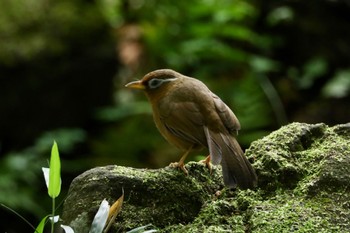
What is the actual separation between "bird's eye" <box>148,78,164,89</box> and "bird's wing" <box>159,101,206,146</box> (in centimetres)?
23

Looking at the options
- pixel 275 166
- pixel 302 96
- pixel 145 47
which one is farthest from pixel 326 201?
pixel 145 47

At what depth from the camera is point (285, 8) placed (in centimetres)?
980

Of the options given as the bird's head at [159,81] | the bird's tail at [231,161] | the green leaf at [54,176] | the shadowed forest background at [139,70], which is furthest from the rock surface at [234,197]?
the shadowed forest background at [139,70]

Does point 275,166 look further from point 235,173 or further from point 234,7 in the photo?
point 234,7

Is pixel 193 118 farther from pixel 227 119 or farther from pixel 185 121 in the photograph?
pixel 227 119

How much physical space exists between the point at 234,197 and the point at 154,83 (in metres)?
1.10

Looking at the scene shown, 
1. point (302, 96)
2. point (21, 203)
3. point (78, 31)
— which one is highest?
point (78, 31)

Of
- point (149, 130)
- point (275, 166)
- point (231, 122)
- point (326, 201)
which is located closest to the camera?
point (326, 201)

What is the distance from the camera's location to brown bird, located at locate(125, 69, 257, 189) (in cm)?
381

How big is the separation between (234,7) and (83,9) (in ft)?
6.79

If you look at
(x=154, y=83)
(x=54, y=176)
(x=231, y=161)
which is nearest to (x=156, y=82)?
(x=154, y=83)

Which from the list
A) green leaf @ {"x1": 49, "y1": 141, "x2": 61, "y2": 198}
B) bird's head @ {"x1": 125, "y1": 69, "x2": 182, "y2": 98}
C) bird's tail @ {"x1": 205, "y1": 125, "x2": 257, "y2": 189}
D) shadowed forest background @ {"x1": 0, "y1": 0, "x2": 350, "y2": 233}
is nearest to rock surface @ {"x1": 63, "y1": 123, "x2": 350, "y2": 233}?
bird's tail @ {"x1": 205, "y1": 125, "x2": 257, "y2": 189}

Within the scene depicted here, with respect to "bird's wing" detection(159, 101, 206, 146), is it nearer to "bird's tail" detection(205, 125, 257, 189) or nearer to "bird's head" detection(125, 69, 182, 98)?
"bird's tail" detection(205, 125, 257, 189)

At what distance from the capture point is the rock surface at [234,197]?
3301mm
